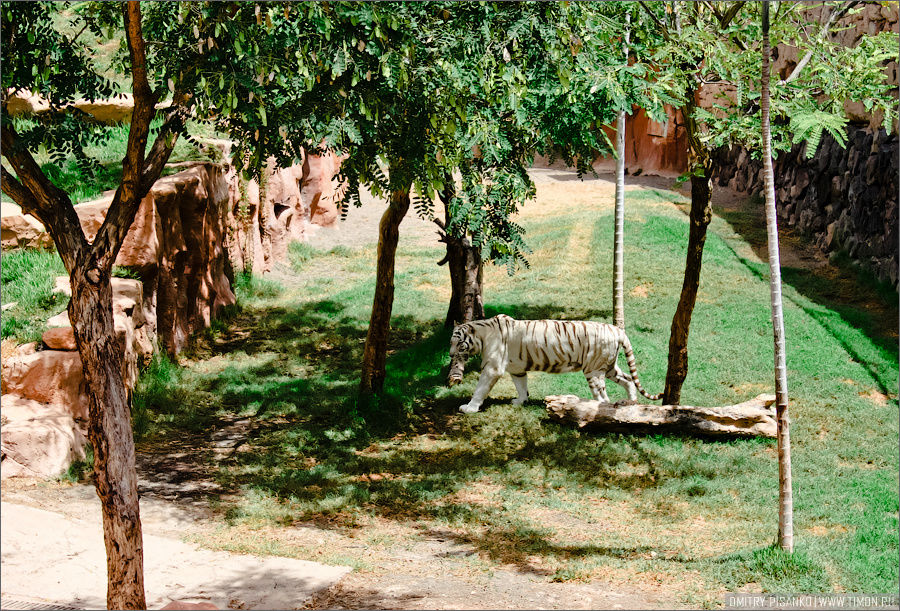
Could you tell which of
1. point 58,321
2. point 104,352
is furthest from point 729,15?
point 58,321

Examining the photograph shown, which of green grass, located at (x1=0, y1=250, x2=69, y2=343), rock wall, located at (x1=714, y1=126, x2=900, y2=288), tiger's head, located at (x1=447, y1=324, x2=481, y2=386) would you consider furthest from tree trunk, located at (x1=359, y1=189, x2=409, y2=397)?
rock wall, located at (x1=714, y1=126, x2=900, y2=288)

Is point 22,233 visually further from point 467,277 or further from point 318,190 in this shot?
point 318,190

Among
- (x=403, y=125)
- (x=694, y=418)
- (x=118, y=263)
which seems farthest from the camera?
(x=118, y=263)

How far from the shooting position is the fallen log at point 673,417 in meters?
11.3

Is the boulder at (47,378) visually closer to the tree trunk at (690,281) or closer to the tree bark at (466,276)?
the tree bark at (466,276)

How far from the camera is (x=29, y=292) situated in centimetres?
1138

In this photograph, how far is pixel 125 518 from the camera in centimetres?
627

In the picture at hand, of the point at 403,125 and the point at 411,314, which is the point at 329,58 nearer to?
the point at 403,125

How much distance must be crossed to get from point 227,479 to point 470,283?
576 cm

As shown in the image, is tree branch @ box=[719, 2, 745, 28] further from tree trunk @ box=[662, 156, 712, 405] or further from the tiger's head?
the tiger's head

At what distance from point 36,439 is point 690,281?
A: 8009 millimetres

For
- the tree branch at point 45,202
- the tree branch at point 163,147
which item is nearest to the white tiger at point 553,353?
the tree branch at point 163,147

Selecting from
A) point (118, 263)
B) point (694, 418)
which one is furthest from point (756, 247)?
point (118, 263)

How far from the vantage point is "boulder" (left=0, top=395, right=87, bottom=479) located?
30.2 feet
